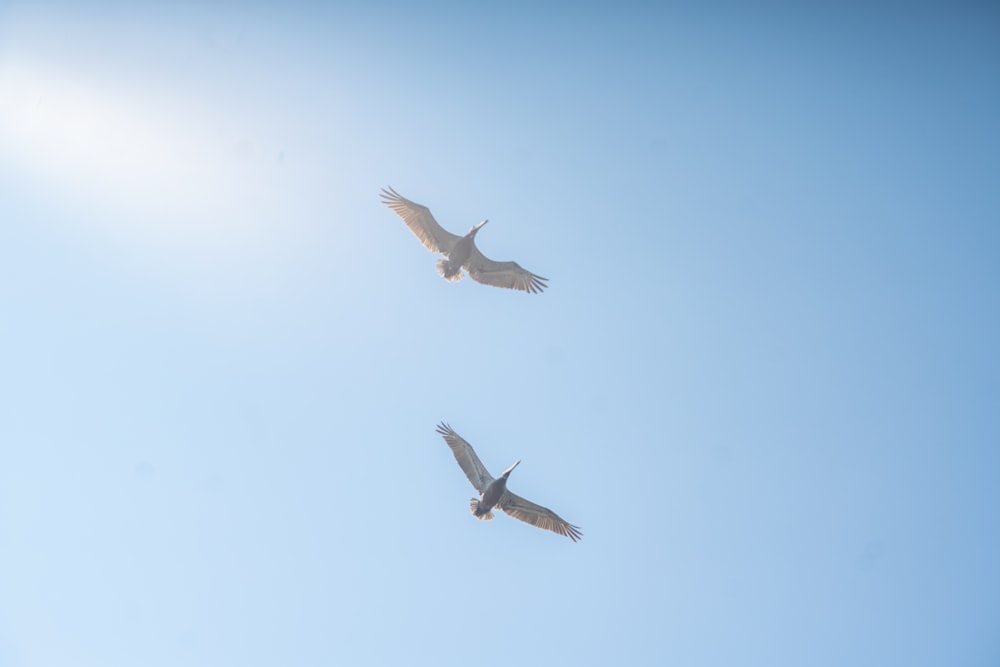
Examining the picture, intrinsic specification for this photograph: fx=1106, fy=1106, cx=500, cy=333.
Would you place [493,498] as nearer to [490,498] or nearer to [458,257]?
[490,498]

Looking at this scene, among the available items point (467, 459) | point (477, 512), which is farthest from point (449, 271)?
point (477, 512)

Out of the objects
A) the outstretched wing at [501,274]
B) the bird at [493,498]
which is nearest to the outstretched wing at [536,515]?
the bird at [493,498]

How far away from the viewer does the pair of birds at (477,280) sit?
85.0ft

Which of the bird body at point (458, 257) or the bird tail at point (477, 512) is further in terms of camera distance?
the bird tail at point (477, 512)

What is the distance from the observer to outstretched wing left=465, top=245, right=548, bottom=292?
26.3 meters

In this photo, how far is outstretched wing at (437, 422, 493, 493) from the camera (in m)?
26.0

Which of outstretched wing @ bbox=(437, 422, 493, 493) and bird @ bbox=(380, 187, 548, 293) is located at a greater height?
bird @ bbox=(380, 187, 548, 293)

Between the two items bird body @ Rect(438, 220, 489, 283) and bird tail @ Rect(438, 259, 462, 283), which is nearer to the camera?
bird body @ Rect(438, 220, 489, 283)

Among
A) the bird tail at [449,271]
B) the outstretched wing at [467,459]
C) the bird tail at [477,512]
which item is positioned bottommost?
the bird tail at [477,512]

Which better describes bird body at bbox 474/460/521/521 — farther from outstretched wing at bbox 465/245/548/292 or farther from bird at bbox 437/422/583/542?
outstretched wing at bbox 465/245/548/292

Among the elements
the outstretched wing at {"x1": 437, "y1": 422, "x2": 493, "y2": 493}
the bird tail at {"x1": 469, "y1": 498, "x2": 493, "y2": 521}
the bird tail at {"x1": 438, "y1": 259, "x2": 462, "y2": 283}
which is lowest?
the bird tail at {"x1": 469, "y1": 498, "x2": 493, "y2": 521}

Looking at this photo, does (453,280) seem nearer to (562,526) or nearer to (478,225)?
(478,225)

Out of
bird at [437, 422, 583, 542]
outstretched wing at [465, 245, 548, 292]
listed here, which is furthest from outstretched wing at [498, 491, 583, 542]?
outstretched wing at [465, 245, 548, 292]

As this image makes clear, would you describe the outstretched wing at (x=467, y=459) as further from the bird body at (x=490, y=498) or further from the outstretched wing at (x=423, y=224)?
the outstretched wing at (x=423, y=224)
